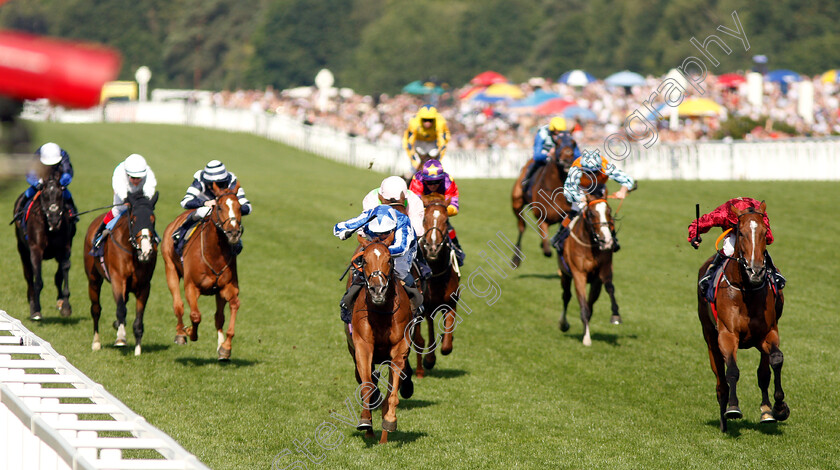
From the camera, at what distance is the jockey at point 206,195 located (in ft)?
40.4

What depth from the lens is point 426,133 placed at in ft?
52.0

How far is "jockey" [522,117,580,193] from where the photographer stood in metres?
16.9

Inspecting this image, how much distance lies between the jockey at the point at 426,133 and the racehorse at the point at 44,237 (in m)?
4.91

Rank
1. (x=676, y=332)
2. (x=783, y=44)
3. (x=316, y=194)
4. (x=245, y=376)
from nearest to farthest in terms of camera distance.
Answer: (x=245, y=376), (x=676, y=332), (x=316, y=194), (x=783, y=44)

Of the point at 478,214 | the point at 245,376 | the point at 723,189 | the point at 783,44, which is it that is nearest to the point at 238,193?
the point at 245,376

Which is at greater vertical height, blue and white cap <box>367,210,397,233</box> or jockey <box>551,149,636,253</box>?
jockey <box>551,149,636,253</box>

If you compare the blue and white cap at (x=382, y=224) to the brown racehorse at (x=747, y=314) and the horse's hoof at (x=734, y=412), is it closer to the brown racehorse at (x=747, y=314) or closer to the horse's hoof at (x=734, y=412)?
the brown racehorse at (x=747, y=314)

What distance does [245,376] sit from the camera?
11828mm

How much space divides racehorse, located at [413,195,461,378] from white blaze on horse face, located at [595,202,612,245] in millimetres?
2240

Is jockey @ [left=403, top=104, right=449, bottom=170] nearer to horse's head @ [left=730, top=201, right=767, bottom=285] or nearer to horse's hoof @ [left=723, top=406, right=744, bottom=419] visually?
horse's head @ [left=730, top=201, right=767, bottom=285]

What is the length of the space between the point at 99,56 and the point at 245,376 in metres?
7.54

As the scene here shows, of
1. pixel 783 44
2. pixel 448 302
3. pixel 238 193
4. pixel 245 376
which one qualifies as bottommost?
pixel 245 376

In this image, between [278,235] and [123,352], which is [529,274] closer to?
[278,235]

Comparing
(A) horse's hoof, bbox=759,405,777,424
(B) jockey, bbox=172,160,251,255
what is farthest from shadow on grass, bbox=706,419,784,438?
(B) jockey, bbox=172,160,251,255
